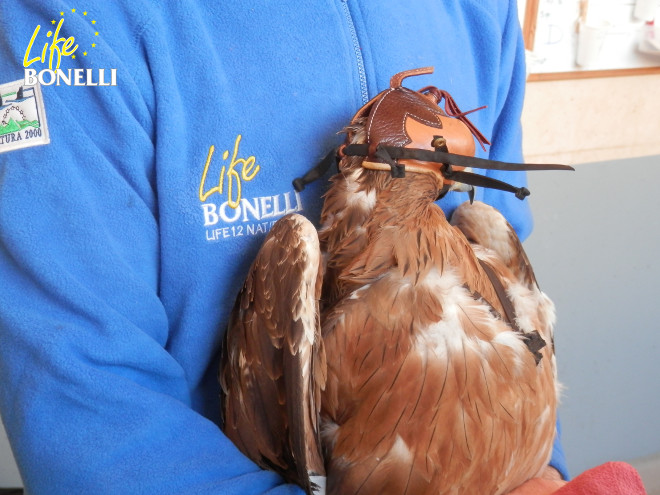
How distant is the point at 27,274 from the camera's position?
679 mm

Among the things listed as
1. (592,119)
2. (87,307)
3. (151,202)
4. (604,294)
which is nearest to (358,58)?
(151,202)

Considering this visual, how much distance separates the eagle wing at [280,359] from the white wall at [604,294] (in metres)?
1.48

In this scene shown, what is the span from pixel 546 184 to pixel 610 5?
1.90 feet

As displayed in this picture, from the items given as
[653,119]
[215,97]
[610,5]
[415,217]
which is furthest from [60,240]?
[653,119]

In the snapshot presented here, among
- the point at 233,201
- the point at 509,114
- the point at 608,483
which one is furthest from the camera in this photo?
the point at 509,114

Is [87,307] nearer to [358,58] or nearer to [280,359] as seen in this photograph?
[280,359]

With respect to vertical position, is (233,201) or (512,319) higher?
(233,201)

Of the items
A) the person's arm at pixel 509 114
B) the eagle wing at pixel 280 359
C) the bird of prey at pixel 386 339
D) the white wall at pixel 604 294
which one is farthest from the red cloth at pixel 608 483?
the white wall at pixel 604 294

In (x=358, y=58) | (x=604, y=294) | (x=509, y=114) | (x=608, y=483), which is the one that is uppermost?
(x=358, y=58)

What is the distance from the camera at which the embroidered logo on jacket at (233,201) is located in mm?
787

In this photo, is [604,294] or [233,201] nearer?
[233,201]

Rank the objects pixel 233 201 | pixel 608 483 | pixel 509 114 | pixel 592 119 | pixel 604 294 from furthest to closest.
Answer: pixel 604 294
pixel 592 119
pixel 509 114
pixel 233 201
pixel 608 483

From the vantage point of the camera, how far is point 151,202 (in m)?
0.77

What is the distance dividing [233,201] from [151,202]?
103mm
